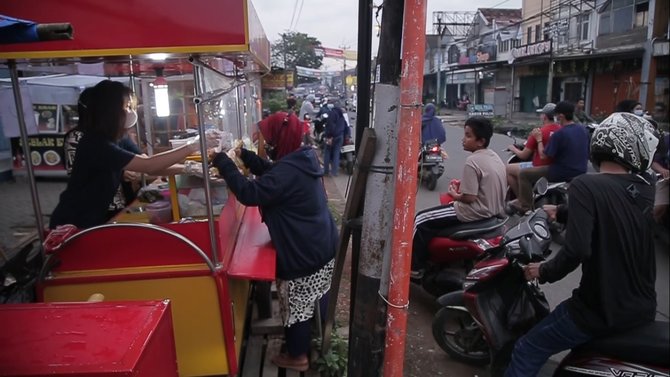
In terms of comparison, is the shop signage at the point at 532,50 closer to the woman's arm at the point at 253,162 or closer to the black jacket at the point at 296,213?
the woman's arm at the point at 253,162

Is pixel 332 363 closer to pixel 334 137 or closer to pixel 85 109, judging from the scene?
pixel 85 109

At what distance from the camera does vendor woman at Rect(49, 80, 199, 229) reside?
2.61 m

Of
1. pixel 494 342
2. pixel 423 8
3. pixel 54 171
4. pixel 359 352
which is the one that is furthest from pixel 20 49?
pixel 54 171

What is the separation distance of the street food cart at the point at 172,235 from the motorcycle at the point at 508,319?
4.34 feet

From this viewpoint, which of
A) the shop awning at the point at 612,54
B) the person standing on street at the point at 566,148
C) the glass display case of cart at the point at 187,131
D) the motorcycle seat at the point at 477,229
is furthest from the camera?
the shop awning at the point at 612,54

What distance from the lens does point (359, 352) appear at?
94.2 inches

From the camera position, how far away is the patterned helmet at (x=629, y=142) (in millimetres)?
1818

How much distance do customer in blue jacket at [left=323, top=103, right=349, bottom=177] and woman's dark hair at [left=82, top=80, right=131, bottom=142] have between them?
6.96 metres

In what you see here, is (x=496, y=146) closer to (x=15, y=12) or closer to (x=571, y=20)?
(x=15, y=12)

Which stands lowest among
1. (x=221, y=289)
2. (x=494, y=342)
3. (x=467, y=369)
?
(x=467, y=369)

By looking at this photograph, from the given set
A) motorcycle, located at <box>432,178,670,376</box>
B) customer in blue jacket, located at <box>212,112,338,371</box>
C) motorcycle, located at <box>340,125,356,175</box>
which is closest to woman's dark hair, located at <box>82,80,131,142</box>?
customer in blue jacket, located at <box>212,112,338,371</box>

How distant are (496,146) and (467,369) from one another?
42.3ft

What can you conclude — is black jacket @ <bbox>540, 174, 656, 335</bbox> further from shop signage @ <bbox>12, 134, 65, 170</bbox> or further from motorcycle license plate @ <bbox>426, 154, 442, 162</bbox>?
shop signage @ <bbox>12, 134, 65, 170</bbox>

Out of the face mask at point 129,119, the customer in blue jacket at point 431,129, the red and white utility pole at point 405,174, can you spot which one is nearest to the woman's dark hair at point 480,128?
the red and white utility pole at point 405,174
